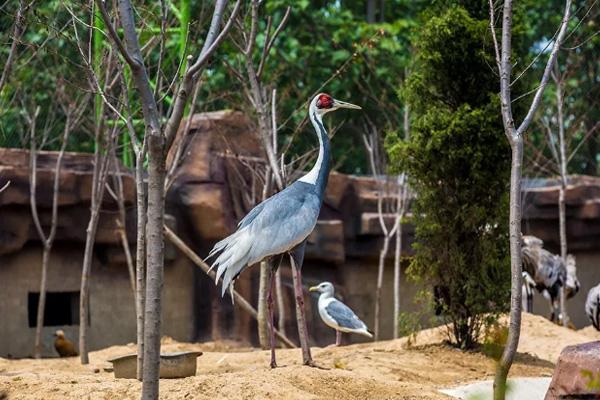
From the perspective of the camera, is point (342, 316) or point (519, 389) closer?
point (519, 389)

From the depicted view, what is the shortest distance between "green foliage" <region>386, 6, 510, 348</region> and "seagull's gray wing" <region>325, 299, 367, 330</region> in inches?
35.9

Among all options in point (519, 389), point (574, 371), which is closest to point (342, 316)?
point (519, 389)

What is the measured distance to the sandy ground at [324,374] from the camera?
Result: 7.74 meters

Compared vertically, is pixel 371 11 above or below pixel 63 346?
above

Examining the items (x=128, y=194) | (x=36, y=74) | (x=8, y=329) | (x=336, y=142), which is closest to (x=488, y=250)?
(x=128, y=194)

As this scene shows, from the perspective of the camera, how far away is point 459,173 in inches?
442

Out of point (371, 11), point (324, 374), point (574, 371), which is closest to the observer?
point (574, 371)

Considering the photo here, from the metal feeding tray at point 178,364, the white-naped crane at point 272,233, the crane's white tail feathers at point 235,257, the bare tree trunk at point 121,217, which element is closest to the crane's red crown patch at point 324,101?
the white-naped crane at point 272,233

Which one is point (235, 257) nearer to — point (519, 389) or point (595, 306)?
point (519, 389)

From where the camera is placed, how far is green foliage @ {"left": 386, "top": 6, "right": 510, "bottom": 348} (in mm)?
11000

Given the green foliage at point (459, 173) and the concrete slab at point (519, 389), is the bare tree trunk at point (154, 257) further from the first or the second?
the green foliage at point (459, 173)

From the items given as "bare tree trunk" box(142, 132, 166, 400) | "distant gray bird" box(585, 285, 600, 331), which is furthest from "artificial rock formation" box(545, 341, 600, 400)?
"distant gray bird" box(585, 285, 600, 331)

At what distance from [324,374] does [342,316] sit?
11.7 feet

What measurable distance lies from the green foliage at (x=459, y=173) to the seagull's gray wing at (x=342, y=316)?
0.91 metres
